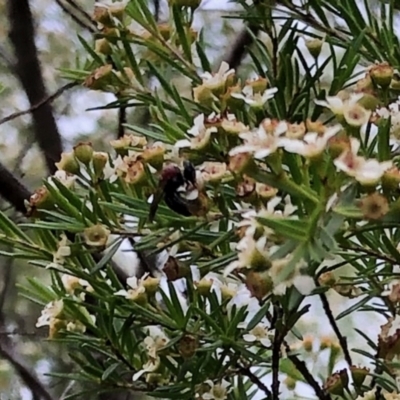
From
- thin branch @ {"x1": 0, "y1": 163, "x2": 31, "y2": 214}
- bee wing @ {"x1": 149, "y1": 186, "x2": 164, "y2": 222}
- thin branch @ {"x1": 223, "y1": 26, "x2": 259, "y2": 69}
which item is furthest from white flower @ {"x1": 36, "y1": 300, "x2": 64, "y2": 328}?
thin branch @ {"x1": 223, "y1": 26, "x2": 259, "y2": 69}

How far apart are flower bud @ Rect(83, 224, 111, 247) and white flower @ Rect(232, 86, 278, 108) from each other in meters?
0.09

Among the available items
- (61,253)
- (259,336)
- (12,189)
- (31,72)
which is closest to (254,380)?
(259,336)

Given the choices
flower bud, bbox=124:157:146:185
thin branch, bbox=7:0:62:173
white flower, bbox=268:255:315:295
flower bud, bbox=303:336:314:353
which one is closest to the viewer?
white flower, bbox=268:255:315:295

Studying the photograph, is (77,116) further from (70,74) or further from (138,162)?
(138,162)

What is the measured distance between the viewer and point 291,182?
0.93ft

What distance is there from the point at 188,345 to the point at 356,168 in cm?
17

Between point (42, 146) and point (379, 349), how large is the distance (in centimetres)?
53

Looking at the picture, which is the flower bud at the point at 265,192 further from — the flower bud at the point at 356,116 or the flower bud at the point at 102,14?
the flower bud at the point at 102,14

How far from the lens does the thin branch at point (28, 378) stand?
2.46 feet

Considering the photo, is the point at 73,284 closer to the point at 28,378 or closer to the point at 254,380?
the point at 254,380

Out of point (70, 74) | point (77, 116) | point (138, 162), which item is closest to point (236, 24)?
point (77, 116)

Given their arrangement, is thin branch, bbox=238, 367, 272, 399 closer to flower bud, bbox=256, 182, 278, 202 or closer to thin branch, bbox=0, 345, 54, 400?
flower bud, bbox=256, 182, 278, 202

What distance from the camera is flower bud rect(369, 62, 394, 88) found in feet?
1.23

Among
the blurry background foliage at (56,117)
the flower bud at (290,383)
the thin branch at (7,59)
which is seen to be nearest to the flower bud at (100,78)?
the flower bud at (290,383)
